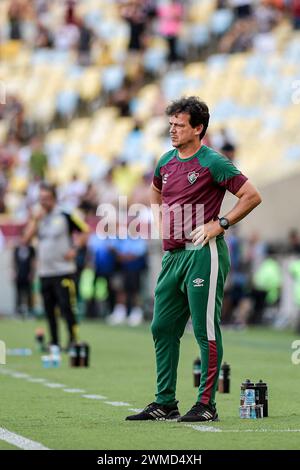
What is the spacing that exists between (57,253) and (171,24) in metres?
15.8

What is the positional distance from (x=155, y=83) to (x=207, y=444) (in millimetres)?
26252

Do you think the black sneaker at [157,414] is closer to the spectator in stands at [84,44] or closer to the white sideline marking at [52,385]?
the white sideline marking at [52,385]

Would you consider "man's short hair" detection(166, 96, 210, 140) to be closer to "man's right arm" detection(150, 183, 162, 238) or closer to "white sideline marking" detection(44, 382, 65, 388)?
"man's right arm" detection(150, 183, 162, 238)

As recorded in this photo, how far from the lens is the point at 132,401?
11414 mm

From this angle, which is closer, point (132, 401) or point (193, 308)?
point (193, 308)

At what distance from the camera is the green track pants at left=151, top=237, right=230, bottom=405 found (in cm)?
961

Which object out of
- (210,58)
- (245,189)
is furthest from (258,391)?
(210,58)

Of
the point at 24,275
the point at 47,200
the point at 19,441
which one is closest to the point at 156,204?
the point at 19,441

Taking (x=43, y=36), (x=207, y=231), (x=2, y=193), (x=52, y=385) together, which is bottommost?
(x=52, y=385)

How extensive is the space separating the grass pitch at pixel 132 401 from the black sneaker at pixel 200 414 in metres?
0.10

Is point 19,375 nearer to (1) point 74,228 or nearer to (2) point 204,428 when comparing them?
Result: (1) point 74,228
